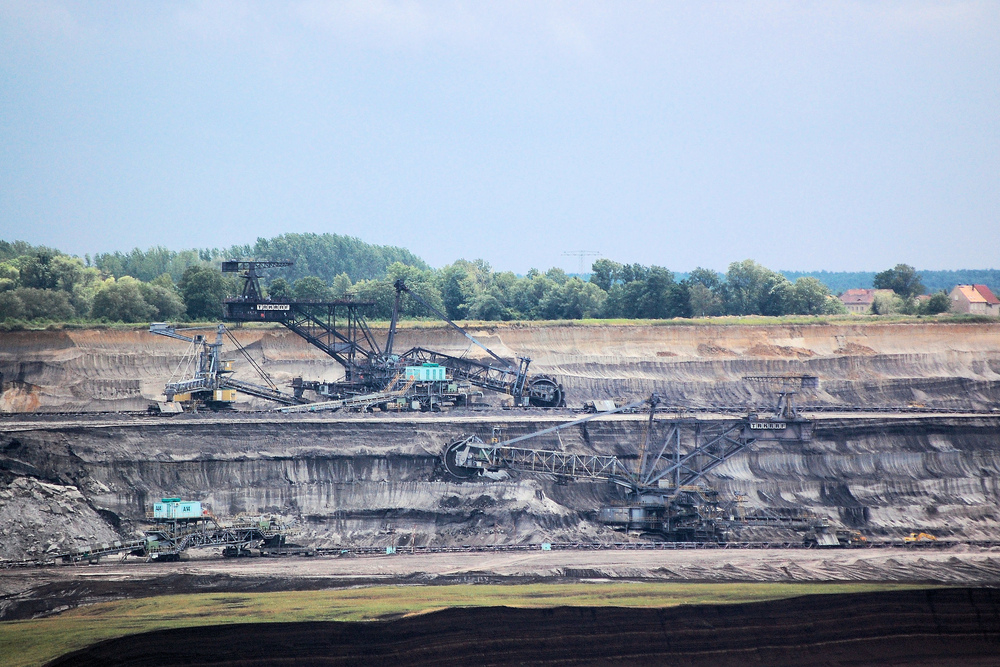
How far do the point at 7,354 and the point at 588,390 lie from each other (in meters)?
50.0

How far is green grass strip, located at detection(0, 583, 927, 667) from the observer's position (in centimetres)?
3791

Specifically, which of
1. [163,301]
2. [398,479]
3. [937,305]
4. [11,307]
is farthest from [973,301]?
[11,307]

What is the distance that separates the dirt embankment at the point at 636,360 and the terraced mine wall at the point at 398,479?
20.4m

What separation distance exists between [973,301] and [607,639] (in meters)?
97.5

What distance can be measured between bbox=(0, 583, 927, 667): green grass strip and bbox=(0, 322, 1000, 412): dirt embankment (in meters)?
43.2

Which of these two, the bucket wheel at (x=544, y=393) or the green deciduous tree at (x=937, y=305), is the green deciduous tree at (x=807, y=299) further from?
the bucket wheel at (x=544, y=393)

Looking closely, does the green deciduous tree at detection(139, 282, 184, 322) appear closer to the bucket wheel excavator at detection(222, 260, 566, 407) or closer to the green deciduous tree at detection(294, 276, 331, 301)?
the green deciduous tree at detection(294, 276, 331, 301)

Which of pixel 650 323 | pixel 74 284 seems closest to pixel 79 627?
pixel 650 323

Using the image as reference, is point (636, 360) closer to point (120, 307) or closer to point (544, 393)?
point (544, 393)

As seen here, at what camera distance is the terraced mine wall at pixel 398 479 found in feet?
175

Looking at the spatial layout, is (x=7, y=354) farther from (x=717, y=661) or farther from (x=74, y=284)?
(x=717, y=661)

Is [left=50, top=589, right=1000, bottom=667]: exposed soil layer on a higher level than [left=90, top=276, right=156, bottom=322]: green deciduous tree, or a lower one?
lower

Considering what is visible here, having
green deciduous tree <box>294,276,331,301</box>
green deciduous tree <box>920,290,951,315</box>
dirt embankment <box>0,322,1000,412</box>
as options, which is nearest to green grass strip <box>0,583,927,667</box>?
dirt embankment <box>0,322,1000,412</box>

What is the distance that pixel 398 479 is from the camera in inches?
2292
